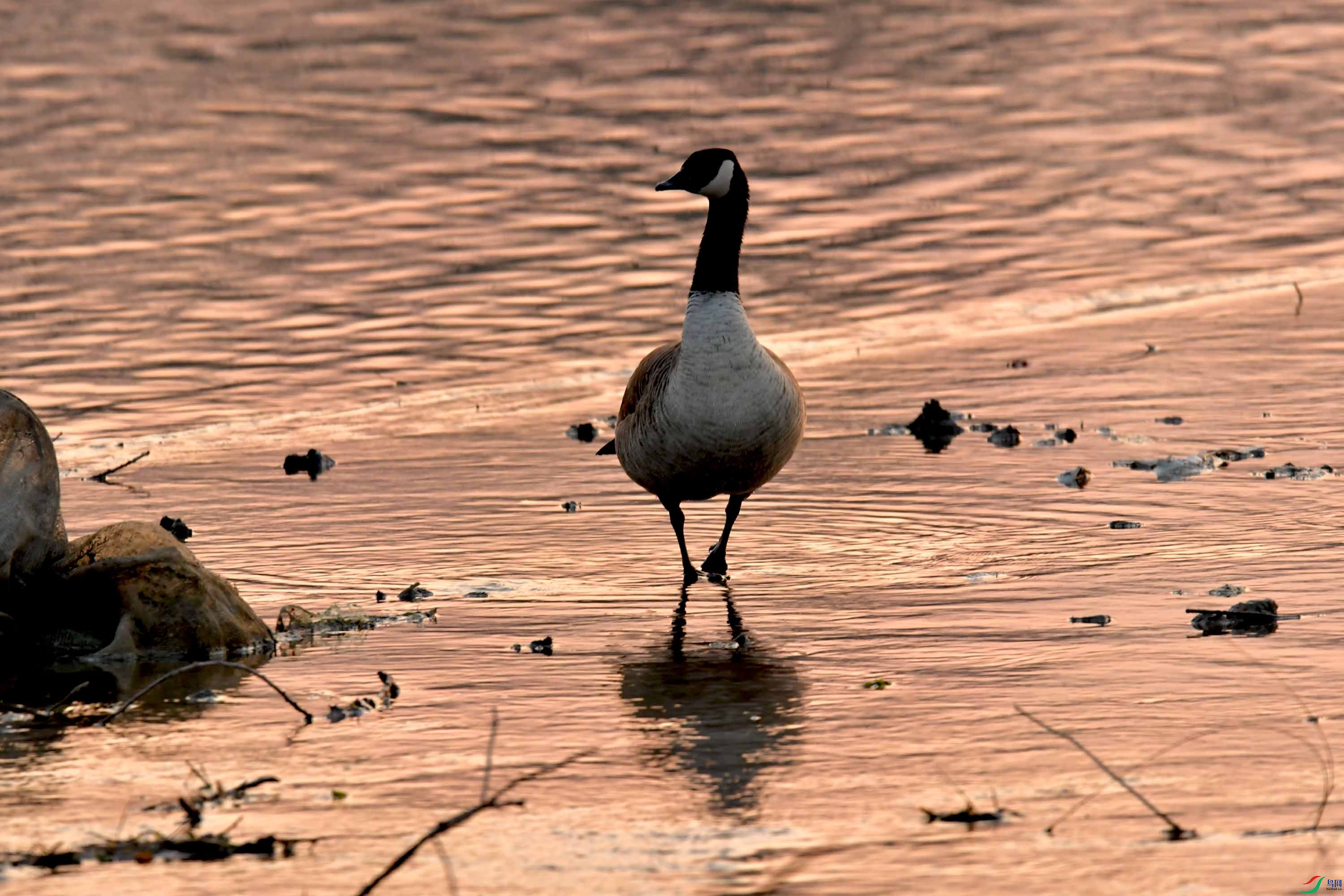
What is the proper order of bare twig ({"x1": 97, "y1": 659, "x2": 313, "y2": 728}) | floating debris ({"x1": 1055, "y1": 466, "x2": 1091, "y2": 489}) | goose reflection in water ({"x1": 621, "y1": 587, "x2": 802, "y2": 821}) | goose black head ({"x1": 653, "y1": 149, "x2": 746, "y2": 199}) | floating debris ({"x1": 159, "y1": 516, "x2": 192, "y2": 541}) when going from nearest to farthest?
goose reflection in water ({"x1": 621, "y1": 587, "x2": 802, "y2": 821}) < bare twig ({"x1": 97, "y1": 659, "x2": 313, "y2": 728}) < floating debris ({"x1": 159, "y1": 516, "x2": 192, "y2": 541}) < goose black head ({"x1": 653, "y1": 149, "x2": 746, "y2": 199}) < floating debris ({"x1": 1055, "y1": 466, "x2": 1091, "y2": 489})

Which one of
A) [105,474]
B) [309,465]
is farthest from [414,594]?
[105,474]

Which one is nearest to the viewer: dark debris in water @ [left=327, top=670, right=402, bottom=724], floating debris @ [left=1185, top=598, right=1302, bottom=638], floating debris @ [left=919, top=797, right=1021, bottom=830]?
floating debris @ [left=919, top=797, right=1021, bottom=830]

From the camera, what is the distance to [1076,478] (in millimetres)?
10375

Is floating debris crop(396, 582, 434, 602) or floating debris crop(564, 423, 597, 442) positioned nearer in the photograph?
floating debris crop(396, 582, 434, 602)

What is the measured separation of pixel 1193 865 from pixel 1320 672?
1902 mm

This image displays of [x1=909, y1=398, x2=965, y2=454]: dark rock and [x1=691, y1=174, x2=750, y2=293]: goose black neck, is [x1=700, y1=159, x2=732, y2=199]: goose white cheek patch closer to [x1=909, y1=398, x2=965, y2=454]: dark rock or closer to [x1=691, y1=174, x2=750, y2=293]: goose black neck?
[x1=691, y1=174, x2=750, y2=293]: goose black neck

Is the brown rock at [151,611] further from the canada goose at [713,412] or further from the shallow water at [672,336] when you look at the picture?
the canada goose at [713,412]

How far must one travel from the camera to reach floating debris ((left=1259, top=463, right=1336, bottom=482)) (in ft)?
33.5

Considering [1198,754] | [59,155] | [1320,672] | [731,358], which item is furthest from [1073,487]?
[59,155]

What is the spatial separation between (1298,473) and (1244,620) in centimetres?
285

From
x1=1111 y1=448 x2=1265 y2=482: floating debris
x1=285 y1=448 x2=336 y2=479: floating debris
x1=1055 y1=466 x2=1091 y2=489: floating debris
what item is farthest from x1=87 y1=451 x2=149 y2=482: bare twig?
x1=1111 y1=448 x2=1265 y2=482: floating debris

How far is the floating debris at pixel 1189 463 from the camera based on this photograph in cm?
1041

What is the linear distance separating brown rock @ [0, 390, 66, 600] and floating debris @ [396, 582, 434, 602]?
132 cm

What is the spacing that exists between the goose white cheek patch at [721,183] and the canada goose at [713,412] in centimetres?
23
